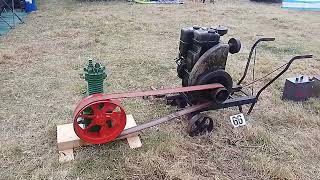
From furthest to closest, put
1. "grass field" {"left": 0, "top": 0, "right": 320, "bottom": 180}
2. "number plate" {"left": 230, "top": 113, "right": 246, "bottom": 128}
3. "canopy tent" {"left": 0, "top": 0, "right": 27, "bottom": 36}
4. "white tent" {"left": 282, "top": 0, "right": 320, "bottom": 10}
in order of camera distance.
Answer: "white tent" {"left": 282, "top": 0, "right": 320, "bottom": 10} → "canopy tent" {"left": 0, "top": 0, "right": 27, "bottom": 36} → "number plate" {"left": 230, "top": 113, "right": 246, "bottom": 128} → "grass field" {"left": 0, "top": 0, "right": 320, "bottom": 180}

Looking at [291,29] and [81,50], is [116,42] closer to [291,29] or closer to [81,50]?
[81,50]

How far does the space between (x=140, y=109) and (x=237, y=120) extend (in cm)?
109

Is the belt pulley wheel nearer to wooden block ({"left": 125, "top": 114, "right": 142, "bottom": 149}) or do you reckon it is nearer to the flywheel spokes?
the flywheel spokes

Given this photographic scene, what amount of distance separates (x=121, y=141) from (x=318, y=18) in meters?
7.97

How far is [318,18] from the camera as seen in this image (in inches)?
349

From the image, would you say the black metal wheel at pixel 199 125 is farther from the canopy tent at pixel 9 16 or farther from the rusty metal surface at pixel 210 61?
the canopy tent at pixel 9 16

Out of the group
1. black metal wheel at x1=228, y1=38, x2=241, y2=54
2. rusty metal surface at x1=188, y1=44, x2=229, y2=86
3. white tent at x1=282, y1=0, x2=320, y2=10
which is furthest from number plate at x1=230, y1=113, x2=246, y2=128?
white tent at x1=282, y1=0, x2=320, y2=10

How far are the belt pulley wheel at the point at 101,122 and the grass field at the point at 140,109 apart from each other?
14 centimetres

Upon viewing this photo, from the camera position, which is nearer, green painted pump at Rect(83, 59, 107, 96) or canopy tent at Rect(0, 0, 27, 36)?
green painted pump at Rect(83, 59, 107, 96)

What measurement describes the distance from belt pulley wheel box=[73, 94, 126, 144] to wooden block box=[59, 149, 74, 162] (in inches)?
7.4

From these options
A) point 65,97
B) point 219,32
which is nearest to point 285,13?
point 219,32

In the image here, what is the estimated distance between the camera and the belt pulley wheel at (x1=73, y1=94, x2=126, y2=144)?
2707 millimetres

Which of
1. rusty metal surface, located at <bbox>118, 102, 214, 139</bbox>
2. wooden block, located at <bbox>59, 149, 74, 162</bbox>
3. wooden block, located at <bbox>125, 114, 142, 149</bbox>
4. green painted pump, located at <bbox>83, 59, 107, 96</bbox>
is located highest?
green painted pump, located at <bbox>83, 59, 107, 96</bbox>

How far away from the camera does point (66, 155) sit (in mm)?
2770
